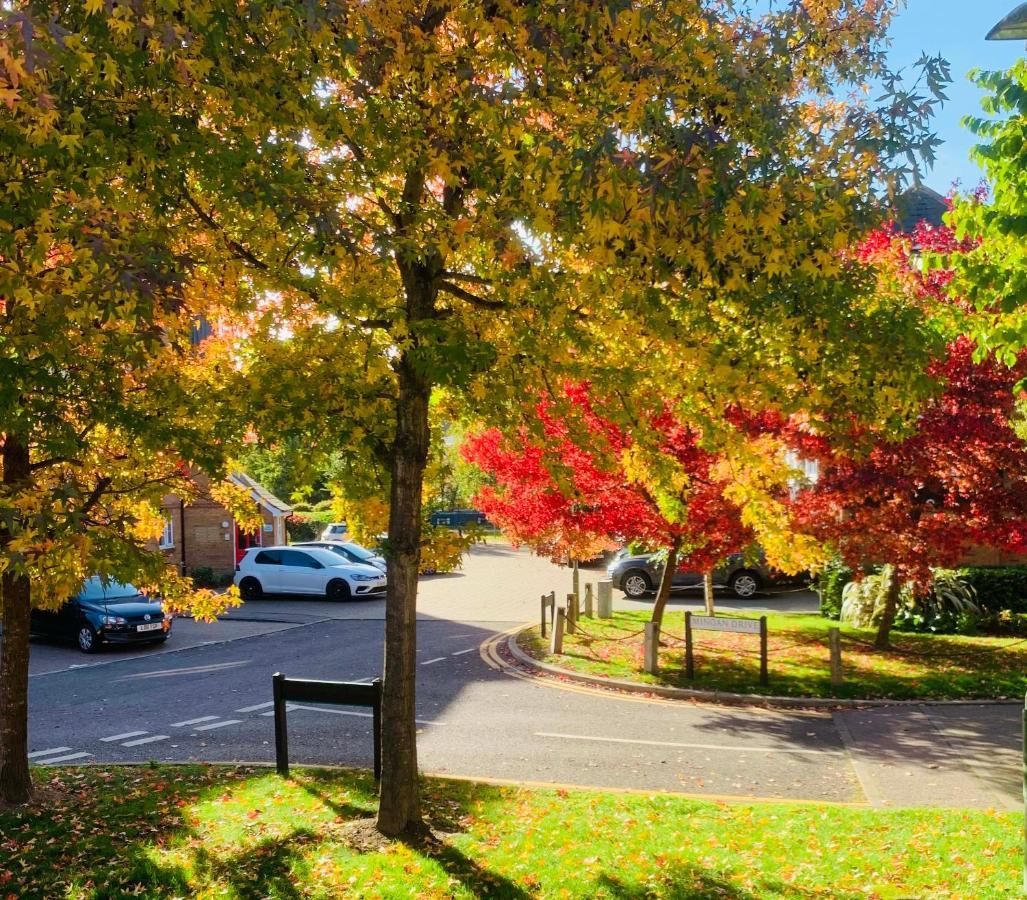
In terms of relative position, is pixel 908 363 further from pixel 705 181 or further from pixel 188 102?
pixel 188 102

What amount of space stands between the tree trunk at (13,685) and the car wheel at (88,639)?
1030 cm

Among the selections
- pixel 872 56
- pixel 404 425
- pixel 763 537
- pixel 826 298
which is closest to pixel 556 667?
pixel 763 537

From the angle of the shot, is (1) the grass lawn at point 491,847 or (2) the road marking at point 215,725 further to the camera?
(2) the road marking at point 215,725

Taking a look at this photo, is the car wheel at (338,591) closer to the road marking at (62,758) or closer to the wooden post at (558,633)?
the wooden post at (558,633)

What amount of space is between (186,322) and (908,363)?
579 cm

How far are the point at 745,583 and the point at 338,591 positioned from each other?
11480mm

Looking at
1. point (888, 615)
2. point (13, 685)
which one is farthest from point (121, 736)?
point (888, 615)

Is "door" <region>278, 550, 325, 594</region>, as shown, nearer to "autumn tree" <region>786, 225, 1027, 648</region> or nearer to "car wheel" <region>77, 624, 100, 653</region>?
"car wheel" <region>77, 624, 100, 653</region>

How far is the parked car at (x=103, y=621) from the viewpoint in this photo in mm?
17781

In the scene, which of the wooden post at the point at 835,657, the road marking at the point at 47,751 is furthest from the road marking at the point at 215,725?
the wooden post at the point at 835,657

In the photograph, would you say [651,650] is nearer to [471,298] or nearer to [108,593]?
[471,298]

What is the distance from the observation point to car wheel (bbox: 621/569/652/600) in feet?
81.5

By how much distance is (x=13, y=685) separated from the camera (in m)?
8.12

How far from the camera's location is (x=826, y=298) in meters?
6.66
